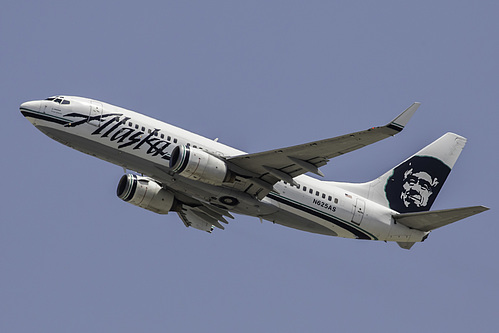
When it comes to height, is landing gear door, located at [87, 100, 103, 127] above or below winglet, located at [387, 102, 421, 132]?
above

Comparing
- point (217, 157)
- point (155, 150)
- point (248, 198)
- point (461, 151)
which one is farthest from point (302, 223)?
point (461, 151)

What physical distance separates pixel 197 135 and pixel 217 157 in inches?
96.9

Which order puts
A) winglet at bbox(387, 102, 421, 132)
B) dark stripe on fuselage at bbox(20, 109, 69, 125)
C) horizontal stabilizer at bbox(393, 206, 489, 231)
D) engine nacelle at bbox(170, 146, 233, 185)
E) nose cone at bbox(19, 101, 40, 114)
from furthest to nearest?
horizontal stabilizer at bbox(393, 206, 489, 231) → nose cone at bbox(19, 101, 40, 114) → dark stripe on fuselage at bbox(20, 109, 69, 125) → engine nacelle at bbox(170, 146, 233, 185) → winglet at bbox(387, 102, 421, 132)

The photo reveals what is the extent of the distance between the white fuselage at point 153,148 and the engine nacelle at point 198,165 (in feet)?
3.21

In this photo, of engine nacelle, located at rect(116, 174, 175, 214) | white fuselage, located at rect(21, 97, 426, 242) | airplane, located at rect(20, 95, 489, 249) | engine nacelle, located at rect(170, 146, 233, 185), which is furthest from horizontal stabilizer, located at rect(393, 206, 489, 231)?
engine nacelle, located at rect(116, 174, 175, 214)

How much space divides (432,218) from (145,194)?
58.1 feet

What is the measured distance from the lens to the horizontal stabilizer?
43.8 meters

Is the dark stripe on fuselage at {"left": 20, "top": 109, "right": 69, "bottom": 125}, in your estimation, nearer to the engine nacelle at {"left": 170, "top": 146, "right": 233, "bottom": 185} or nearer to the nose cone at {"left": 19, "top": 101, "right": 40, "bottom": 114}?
the nose cone at {"left": 19, "top": 101, "right": 40, "bottom": 114}

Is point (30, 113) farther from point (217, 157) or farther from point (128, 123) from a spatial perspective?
point (217, 157)

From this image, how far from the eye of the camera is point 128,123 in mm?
42750

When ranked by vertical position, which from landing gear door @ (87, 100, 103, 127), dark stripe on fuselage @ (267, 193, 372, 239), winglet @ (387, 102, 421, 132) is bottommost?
dark stripe on fuselage @ (267, 193, 372, 239)

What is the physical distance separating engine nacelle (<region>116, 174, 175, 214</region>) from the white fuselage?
9.21 feet

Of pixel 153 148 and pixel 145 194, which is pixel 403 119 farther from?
pixel 145 194

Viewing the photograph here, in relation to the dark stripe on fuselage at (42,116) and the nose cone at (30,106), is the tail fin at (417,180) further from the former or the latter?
the nose cone at (30,106)
